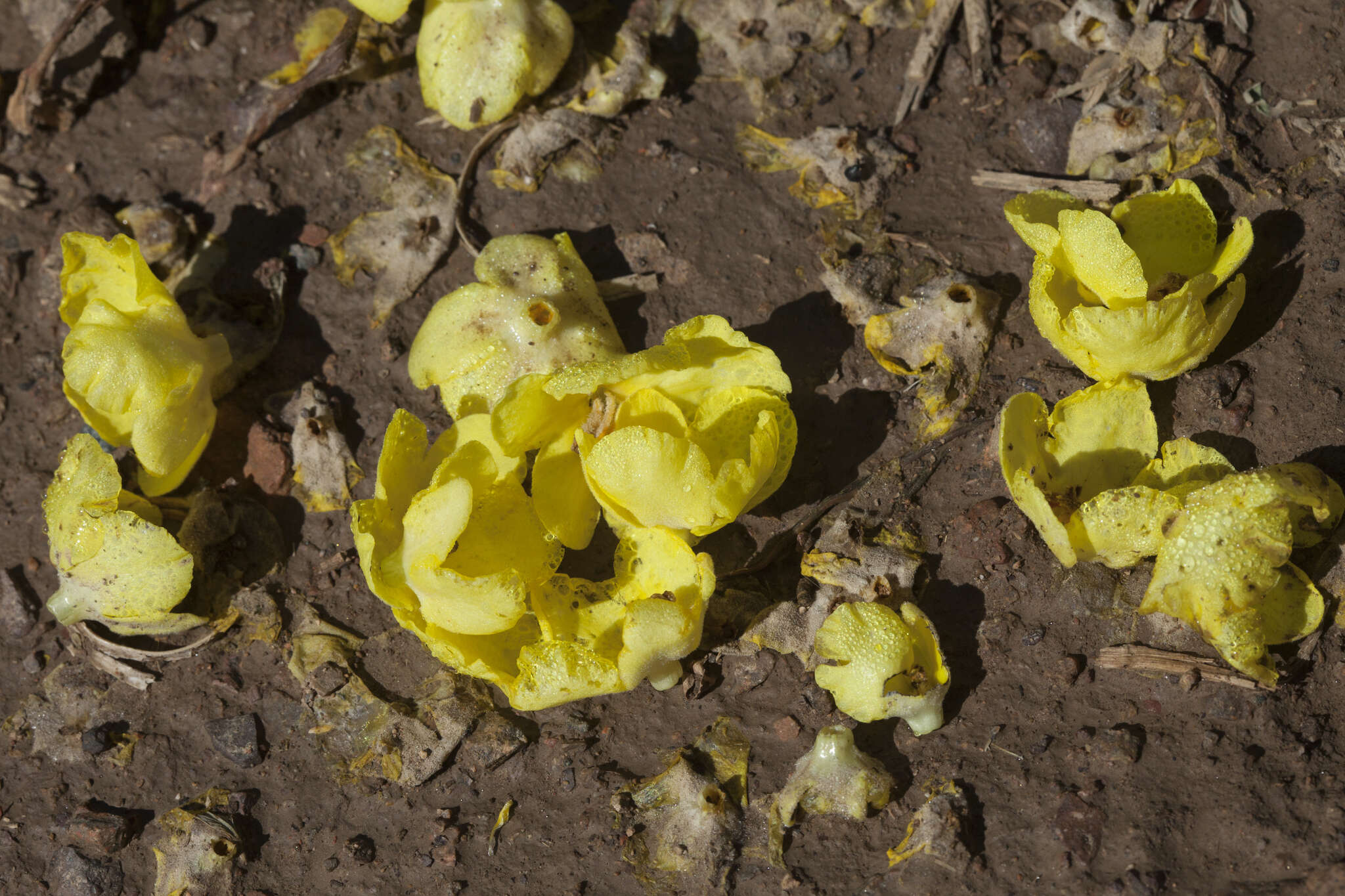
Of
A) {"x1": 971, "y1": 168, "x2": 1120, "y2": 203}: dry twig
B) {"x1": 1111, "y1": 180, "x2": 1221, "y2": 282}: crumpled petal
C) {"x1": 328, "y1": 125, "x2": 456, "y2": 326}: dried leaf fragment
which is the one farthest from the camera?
{"x1": 328, "y1": 125, "x2": 456, "y2": 326}: dried leaf fragment

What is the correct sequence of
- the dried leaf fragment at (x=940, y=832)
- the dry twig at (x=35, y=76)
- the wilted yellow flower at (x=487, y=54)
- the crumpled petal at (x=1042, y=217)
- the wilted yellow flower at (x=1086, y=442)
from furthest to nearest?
the dry twig at (x=35, y=76) < the wilted yellow flower at (x=487, y=54) < the crumpled petal at (x=1042, y=217) < the wilted yellow flower at (x=1086, y=442) < the dried leaf fragment at (x=940, y=832)

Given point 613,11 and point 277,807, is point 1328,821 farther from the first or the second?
point 613,11

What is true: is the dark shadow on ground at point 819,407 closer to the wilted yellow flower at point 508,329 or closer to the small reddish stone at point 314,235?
the wilted yellow flower at point 508,329

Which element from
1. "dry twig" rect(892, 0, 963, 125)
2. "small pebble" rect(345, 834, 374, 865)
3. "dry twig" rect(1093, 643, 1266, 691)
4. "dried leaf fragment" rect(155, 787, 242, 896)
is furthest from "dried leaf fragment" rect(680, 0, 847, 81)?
"dried leaf fragment" rect(155, 787, 242, 896)

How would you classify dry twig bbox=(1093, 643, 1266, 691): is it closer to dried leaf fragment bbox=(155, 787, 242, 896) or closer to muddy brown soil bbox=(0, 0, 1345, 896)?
muddy brown soil bbox=(0, 0, 1345, 896)

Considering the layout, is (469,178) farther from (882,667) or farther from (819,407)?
(882,667)

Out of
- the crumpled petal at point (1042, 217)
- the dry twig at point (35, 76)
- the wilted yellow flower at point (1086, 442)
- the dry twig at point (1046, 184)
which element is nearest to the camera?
the wilted yellow flower at point (1086, 442)

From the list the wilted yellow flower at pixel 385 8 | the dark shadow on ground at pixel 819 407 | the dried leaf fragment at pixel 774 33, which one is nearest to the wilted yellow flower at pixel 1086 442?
the dark shadow on ground at pixel 819 407

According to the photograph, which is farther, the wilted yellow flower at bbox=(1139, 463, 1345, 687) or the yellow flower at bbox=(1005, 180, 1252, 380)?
the yellow flower at bbox=(1005, 180, 1252, 380)
